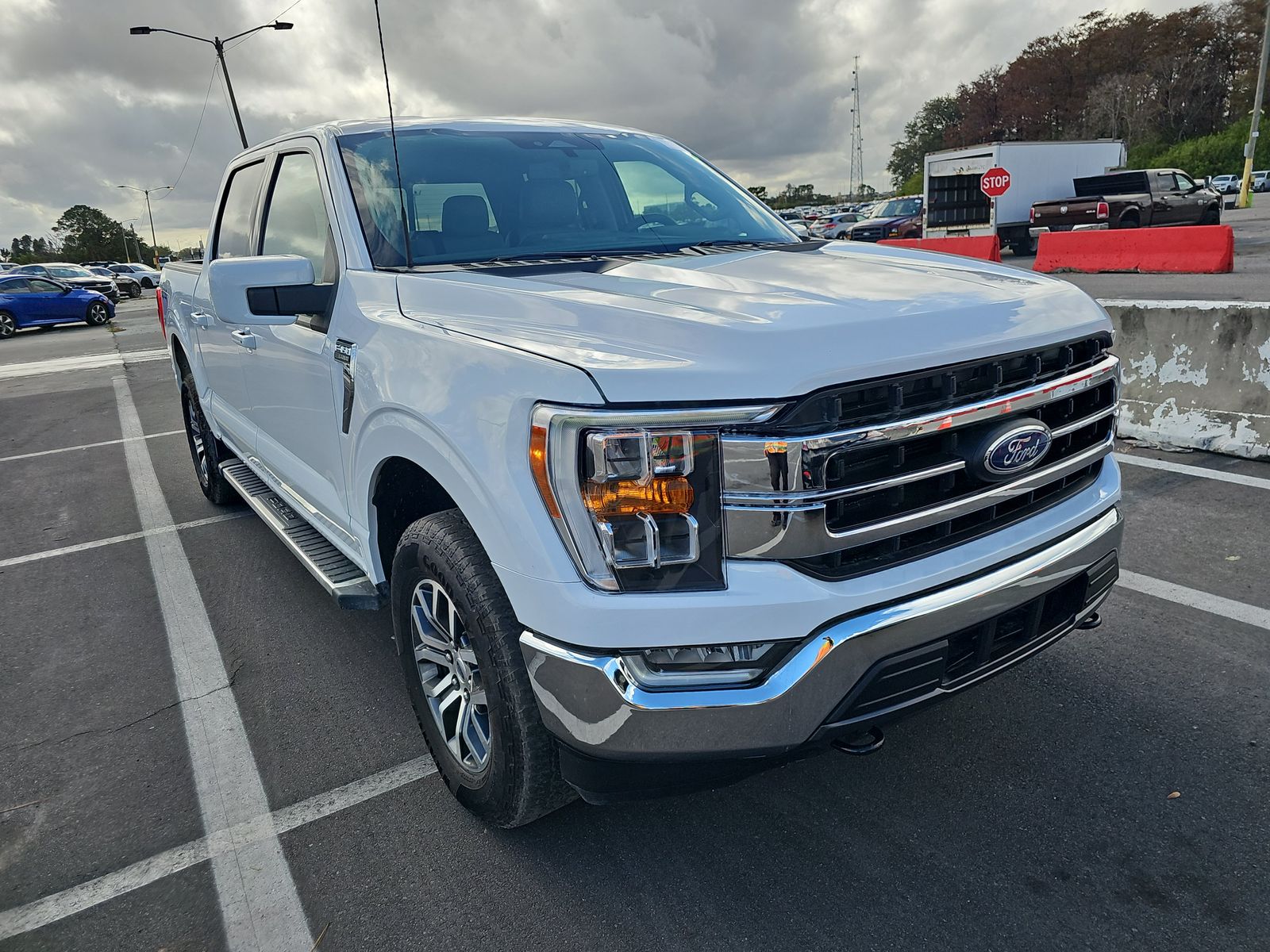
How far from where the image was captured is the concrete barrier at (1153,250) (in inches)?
581

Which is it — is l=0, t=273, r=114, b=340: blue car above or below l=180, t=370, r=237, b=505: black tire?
above

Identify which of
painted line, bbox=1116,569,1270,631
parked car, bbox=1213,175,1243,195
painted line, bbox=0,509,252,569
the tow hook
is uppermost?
parked car, bbox=1213,175,1243,195

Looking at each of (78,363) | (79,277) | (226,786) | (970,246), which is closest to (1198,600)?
(226,786)

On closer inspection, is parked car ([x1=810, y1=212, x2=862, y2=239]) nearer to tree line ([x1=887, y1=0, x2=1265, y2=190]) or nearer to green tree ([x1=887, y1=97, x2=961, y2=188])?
tree line ([x1=887, y1=0, x2=1265, y2=190])

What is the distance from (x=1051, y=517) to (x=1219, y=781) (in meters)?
1.01

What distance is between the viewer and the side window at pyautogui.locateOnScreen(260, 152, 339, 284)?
3186mm

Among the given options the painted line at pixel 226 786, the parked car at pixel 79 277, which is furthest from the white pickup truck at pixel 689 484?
the parked car at pixel 79 277

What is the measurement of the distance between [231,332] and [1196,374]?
18.5 ft

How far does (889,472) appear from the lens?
1993 mm

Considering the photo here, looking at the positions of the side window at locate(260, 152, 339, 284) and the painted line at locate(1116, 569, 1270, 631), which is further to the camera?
the painted line at locate(1116, 569, 1270, 631)

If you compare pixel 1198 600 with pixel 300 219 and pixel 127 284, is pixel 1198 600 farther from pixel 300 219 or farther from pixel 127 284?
pixel 127 284

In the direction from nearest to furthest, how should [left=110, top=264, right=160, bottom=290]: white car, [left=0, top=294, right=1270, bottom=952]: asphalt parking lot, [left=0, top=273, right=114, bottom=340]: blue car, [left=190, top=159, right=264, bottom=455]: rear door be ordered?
[left=0, top=294, right=1270, bottom=952]: asphalt parking lot, [left=190, top=159, right=264, bottom=455]: rear door, [left=0, top=273, right=114, bottom=340]: blue car, [left=110, top=264, right=160, bottom=290]: white car

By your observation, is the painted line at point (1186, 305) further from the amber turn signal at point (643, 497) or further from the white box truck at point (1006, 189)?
the white box truck at point (1006, 189)

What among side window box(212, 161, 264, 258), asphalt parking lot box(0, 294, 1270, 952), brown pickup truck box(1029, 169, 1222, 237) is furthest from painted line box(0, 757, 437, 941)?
brown pickup truck box(1029, 169, 1222, 237)
